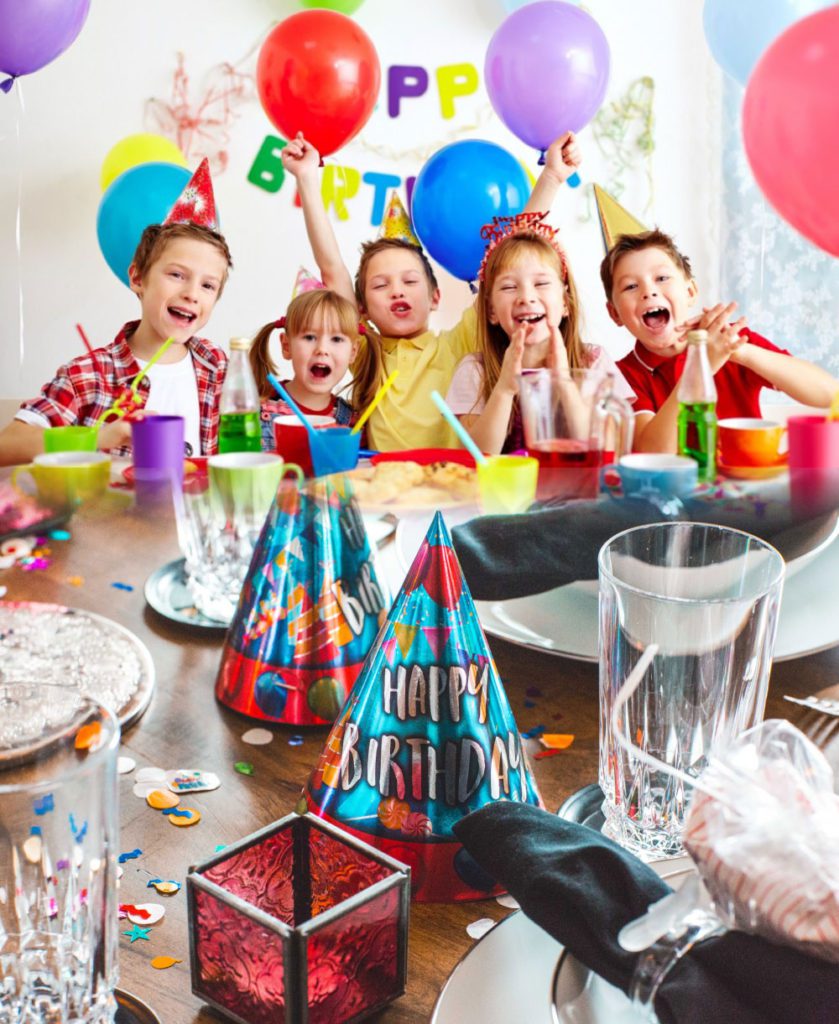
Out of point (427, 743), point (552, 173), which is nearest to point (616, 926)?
point (427, 743)

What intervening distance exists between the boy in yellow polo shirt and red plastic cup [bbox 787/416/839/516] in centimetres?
137

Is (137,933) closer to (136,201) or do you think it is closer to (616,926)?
(616,926)

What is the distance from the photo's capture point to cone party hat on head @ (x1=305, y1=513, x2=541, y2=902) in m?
0.55

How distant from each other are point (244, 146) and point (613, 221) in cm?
202

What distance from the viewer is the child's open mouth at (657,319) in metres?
1.96

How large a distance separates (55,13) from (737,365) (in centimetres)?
188

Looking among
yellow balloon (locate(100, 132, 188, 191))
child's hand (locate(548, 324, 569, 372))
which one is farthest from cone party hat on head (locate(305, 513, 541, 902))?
yellow balloon (locate(100, 132, 188, 191))

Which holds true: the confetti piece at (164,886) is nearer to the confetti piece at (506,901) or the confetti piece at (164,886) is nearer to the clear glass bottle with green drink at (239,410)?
the confetti piece at (506,901)

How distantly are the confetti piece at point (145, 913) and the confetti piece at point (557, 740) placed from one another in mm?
257

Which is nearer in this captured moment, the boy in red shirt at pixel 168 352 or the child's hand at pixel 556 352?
the boy in red shirt at pixel 168 352

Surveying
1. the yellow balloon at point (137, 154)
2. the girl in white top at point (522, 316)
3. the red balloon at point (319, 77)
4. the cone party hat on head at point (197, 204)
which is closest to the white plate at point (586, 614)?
the girl in white top at point (522, 316)

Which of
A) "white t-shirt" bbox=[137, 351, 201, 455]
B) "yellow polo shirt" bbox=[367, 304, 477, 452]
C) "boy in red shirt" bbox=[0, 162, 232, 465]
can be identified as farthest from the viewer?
"yellow polo shirt" bbox=[367, 304, 477, 452]

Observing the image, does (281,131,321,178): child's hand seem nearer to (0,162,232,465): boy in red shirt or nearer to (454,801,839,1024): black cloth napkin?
(0,162,232,465): boy in red shirt

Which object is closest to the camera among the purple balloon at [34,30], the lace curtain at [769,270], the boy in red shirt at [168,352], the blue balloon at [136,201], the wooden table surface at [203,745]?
the wooden table surface at [203,745]
